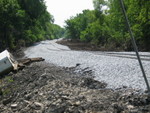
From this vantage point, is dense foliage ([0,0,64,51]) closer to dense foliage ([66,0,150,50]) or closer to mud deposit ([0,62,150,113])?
dense foliage ([66,0,150,50])

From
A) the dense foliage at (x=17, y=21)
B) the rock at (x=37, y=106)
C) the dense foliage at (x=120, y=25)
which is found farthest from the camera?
the dense foliage at (x=17, y=21)

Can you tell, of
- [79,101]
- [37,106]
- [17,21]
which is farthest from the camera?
[17,21]

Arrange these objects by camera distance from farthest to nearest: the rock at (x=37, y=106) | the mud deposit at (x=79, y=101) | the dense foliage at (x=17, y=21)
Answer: the dense foliage at (x=17, y=21)
the rock at (x=37, y=106)
the mud deposit at (x=79, y=101)

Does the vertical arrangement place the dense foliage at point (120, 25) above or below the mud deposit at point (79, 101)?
above

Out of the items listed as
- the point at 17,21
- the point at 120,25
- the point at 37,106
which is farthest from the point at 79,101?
the point at 17,21

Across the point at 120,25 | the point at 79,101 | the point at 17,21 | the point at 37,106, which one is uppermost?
the point at 17,21

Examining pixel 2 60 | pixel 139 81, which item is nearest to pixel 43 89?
pixel 139 81

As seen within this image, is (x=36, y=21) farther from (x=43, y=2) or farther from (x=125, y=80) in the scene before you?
(x=125, y=80)

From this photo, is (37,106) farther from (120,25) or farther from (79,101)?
(120,25)

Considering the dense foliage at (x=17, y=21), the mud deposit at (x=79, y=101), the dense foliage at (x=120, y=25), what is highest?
the dense foliage at (x=17, y=21)

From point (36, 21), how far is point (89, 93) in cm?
5851

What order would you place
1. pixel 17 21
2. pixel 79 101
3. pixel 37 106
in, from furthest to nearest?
pixel 17 21 → pixel 37 106 → pixel 79 101

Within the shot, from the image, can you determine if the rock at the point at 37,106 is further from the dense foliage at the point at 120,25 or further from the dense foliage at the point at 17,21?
the dense foliage at the point at 17,21

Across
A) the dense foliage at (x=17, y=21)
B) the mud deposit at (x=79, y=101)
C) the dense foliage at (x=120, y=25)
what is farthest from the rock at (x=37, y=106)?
the dense foliage at (x=17, y=21)
